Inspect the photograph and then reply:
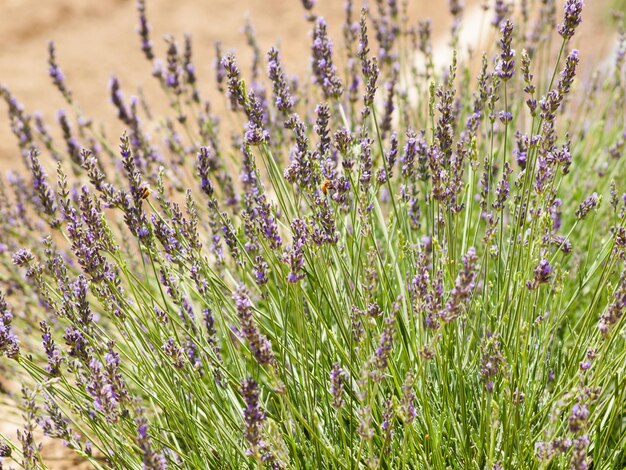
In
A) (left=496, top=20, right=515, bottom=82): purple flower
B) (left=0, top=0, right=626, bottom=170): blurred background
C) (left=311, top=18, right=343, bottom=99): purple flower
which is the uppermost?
(left=0, top=0, right=626, bottom=170): blurred background

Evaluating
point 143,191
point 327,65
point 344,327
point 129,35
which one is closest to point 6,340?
point 143,191

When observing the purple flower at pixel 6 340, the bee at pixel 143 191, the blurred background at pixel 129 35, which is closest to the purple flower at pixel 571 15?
the bee at pixel 143 191

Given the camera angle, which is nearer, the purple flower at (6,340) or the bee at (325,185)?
the purple flower at (6,340)

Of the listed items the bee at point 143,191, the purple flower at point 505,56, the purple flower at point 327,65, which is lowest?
the bee at point 143,191

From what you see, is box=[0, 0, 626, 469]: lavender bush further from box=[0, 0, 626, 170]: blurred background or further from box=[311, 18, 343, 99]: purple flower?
box=[0, 0, 626, 170]: blurred background

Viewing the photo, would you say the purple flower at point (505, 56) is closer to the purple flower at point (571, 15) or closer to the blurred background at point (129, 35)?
the purple flower at point (571, 15)

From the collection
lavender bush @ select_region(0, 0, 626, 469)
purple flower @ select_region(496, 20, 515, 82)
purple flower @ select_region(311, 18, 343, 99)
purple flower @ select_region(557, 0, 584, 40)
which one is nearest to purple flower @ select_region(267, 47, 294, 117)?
lavender bush @ select_region(0, 0, 626, 469)

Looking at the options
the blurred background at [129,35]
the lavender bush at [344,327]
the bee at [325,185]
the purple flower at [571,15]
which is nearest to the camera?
the lavender bush at [344,327]

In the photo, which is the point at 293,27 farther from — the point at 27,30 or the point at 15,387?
the point at 15,387
